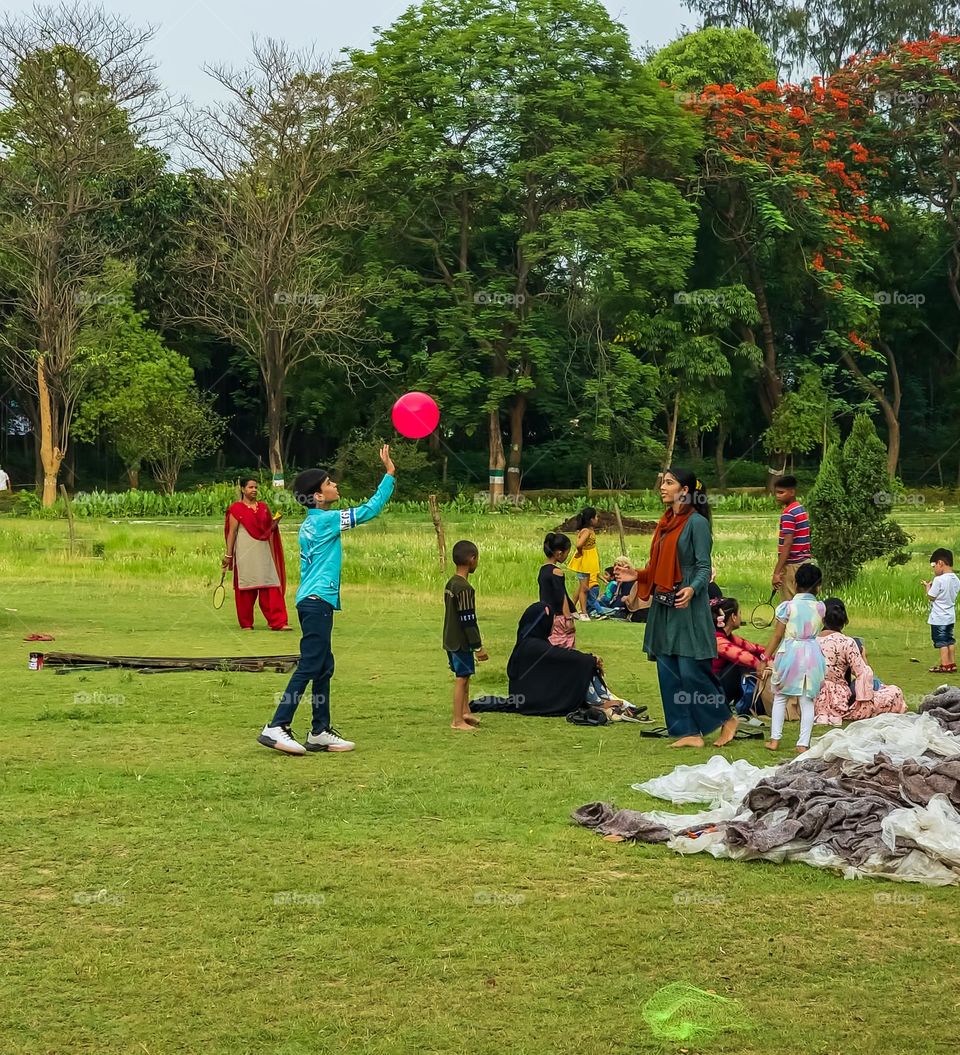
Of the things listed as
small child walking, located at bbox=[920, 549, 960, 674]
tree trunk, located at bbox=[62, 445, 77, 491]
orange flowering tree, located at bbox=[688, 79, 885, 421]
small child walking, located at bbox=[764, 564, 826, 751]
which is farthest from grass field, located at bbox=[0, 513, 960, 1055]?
tree trunk, located at bbox=[62, 445, 77, 491]

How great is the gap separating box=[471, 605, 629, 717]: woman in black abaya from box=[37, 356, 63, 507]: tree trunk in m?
32.6

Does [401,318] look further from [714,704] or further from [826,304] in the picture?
[714,704]

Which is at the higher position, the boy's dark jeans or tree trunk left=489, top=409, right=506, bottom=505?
tree trunk left=489, top=409, right=506, bottom=505

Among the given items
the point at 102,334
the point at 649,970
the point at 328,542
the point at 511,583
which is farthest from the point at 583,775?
the point at 102,334

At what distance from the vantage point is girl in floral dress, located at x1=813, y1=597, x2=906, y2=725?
1077 cm

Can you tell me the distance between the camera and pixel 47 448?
142ft

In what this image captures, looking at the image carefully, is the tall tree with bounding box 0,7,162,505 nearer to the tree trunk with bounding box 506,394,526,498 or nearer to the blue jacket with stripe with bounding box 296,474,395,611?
the tree trunk with bounding box 506,394,526,498

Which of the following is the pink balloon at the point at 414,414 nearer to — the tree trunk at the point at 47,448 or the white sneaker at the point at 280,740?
the white sneaker at the point at 280,740

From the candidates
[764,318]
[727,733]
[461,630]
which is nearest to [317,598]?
[461,630]

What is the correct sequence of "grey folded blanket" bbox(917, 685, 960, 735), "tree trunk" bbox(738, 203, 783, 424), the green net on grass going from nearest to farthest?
1. the green net on grass
2. "grey folded blanket" bbox(917, 685, 960, 735)
3. "tree trunk" bbox(738, 203, 783, 424)

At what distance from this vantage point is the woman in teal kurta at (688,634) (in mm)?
10031

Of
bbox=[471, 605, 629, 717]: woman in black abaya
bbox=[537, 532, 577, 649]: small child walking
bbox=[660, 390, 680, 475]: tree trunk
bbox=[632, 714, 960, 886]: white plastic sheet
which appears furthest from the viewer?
bbox=[660, 390, 680, 475]: tree trunk

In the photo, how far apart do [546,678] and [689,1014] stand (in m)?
6.26

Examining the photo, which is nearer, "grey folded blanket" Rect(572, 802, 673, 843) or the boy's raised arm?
"grey folded blanket" Rect(572, 802, 673, 843)
